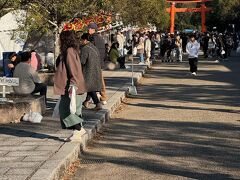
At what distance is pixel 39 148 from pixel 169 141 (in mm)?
2317

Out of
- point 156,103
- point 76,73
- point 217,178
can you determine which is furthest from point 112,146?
point 156,103

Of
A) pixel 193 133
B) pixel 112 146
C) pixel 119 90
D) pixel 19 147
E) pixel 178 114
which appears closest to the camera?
pixel 19 147

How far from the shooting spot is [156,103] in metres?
14.0

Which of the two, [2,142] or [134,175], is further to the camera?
[2,142]

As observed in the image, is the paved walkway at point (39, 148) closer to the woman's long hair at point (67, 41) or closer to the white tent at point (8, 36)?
the woman's long hair at point (67, 41)

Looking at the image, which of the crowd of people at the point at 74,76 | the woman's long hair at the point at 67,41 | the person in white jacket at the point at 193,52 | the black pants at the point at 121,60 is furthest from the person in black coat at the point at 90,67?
the black pants at the point at 121,60

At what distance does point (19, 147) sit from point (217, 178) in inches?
116

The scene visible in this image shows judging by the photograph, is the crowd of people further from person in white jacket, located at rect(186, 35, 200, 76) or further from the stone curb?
person in white jacket, located at rect(186, 35, 200, 76)

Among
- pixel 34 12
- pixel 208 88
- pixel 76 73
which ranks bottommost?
pixel 208 88

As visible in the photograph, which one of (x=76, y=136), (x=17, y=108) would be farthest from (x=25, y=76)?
(x=76, y=136)

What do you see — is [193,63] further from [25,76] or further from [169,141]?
[169,141]

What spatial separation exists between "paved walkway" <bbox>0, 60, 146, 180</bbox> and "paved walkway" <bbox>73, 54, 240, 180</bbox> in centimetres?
26

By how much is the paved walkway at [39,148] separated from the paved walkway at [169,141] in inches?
10.2

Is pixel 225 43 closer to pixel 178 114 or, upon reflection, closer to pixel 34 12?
pixel 34 12
